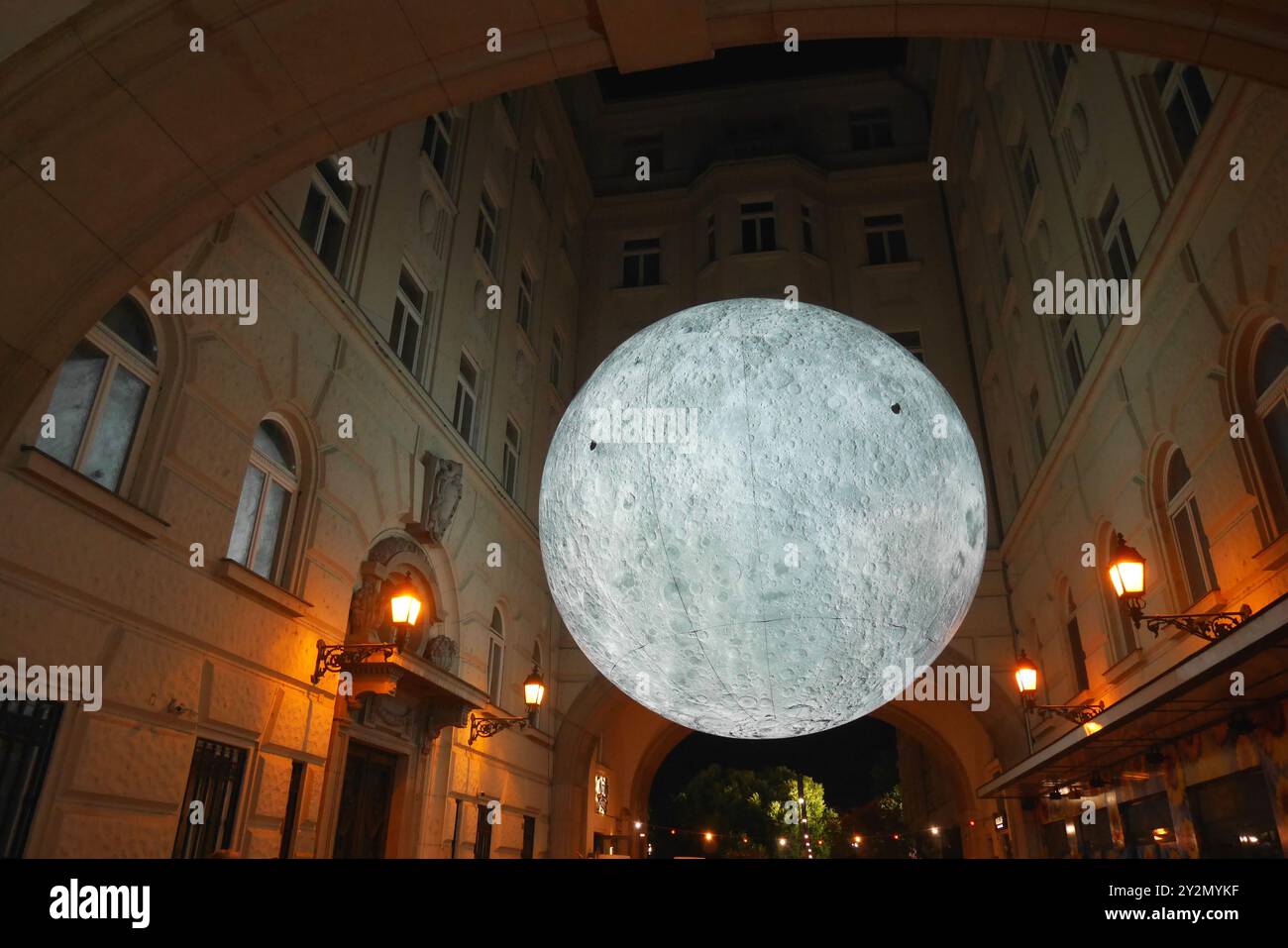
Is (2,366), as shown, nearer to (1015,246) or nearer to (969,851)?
(1015,246)

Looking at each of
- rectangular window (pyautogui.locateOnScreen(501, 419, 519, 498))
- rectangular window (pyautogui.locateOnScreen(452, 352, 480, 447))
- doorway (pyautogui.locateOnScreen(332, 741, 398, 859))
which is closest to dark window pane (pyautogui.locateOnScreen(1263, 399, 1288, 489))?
doorway (pyautogui.locateOnScreen(332, 741, 398, 859))

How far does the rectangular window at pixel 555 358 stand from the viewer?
19312 mm

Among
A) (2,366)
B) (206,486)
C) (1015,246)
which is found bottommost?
(2,366)

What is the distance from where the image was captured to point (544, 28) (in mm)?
4953

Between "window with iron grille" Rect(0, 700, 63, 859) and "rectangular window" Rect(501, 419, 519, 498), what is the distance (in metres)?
10.4

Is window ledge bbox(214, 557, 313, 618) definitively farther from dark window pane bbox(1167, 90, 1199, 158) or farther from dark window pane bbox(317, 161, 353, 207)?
dark window pane bbox(1167, 90, 1199, 158)

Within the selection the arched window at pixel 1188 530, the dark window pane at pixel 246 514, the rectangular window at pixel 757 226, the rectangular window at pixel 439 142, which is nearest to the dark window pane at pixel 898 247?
the rectangular window at pixel 757 226

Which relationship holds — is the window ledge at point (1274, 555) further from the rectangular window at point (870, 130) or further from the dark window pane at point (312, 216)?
the rectangular window at point (870, 130)

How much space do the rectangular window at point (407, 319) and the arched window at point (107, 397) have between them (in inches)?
187

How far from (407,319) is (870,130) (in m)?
16.1

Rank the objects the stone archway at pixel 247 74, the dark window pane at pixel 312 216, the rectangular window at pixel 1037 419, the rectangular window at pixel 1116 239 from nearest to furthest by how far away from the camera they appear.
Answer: the stone archway at pixel 247 74 → the dark window pane at pixel 312 216 → the rectangular window at pixel 1116 239 → the rectangular window at pixel 1037 419

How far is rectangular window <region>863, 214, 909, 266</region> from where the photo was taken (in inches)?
834

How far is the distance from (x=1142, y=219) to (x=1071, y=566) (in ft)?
17.8
